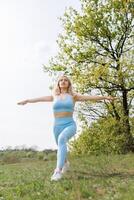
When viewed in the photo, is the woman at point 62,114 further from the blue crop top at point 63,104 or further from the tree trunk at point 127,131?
the tree trunk at point 127,131

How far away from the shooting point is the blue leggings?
15352 millimetres

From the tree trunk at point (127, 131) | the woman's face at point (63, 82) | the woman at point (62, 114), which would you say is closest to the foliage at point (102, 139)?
the tree trunk at point (127, 131)

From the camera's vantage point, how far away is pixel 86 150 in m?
41.1

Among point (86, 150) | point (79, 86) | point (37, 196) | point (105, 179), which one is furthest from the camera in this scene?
point (86, 150)

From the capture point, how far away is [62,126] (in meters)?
15.6

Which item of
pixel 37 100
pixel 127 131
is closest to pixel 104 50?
pixel 127 131

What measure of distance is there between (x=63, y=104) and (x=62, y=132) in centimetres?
75

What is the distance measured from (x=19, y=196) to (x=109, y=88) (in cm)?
2608

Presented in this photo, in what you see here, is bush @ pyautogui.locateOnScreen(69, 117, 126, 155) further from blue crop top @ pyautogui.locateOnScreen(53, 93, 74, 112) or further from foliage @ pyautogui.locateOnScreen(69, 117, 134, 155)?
blue crop top @ pyautogui.locateOnScreen(53, 93, 74, 112)

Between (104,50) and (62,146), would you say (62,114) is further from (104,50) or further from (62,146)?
(104,50)

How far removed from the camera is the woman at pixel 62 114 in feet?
50.5

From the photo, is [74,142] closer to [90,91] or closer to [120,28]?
[90,91]

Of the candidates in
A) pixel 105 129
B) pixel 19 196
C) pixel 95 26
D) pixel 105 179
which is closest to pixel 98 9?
pixel 95 26

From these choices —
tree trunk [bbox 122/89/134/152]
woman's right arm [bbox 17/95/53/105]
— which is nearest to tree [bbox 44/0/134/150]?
tree trunk [bbox 122/89/134/152]
